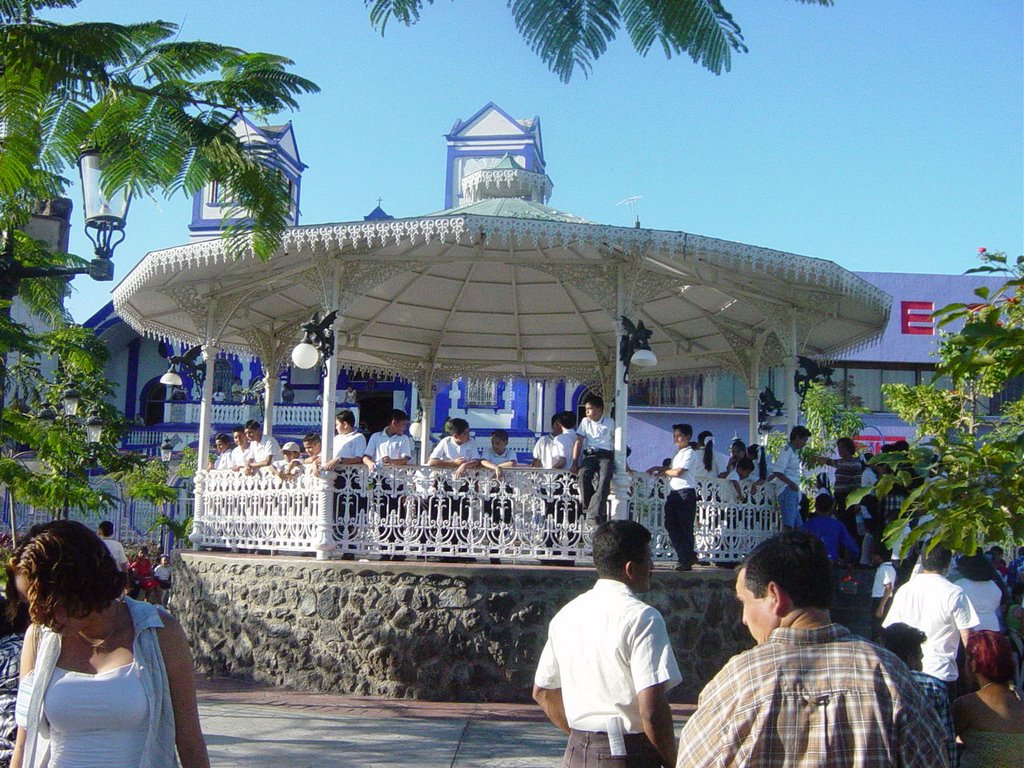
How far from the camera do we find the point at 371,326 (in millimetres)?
16406

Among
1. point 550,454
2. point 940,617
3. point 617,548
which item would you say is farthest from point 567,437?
point 617,548

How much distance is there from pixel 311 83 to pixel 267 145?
1.56 ft

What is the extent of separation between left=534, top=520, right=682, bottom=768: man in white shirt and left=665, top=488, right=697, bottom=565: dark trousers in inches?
279

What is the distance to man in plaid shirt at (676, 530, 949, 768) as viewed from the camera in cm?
286

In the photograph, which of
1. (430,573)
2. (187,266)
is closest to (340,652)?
(430,573)

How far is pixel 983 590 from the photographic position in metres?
8.31

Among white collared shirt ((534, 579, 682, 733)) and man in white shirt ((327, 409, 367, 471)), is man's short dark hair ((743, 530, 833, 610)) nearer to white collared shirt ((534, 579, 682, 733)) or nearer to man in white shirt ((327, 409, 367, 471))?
white collared shirt ((534, 579, 682, 733))

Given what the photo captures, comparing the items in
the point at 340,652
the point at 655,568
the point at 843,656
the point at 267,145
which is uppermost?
the point at 267,145

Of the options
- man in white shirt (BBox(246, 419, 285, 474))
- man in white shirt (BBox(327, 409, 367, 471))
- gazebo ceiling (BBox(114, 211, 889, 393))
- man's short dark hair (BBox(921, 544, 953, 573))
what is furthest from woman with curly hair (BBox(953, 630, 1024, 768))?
man in white shirt (BBox(246, 419, 285, 474))

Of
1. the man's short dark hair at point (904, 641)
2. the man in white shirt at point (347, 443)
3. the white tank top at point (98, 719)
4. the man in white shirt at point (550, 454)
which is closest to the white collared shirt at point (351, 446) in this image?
the man in white shirt at point (347, 443)

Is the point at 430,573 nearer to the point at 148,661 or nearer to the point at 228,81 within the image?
the point at 228,81

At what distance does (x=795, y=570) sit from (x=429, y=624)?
7922mm

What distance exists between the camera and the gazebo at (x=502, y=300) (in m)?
11.2

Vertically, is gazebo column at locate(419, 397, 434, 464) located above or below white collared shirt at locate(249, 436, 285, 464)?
above
